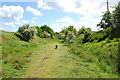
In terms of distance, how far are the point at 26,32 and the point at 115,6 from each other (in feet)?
137

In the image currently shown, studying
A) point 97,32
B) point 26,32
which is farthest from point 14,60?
point 26,32

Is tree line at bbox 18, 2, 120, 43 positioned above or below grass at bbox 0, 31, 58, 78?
above

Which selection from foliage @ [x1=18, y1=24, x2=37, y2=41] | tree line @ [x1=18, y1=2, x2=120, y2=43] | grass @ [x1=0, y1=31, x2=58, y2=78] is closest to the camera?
grass @ [x1=0, y1=31, x2=58, y2=78]

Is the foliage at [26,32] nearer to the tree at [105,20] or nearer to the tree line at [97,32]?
the tree line at [97,32]

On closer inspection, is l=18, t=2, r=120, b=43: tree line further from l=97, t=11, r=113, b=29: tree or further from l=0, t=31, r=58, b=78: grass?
l=0, t=31, r=58, b=78: grass

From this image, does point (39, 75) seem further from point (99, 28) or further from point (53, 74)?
point (99, 28)

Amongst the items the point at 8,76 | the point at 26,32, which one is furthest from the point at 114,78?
the point at 26,32

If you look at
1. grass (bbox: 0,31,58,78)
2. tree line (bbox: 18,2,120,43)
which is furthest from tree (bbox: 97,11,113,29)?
grass (bbox: 0,31,58,78)

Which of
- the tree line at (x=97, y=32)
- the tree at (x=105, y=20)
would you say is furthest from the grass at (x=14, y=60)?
the tree at (x=105, y=20)

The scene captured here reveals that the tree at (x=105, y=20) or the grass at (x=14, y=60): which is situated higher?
the tree at (x=105, y=20)

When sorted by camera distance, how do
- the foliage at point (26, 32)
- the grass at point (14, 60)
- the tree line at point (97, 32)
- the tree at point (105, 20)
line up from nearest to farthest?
the grass at point (14, 60)
the tree line at point (97, 32)
the tree at point (105, 20)
the foliage at point (26, 32)

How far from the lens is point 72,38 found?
64.6m

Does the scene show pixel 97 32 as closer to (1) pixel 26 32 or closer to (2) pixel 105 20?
(2) pixel 105 20

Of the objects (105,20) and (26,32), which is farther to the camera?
(26,32)
